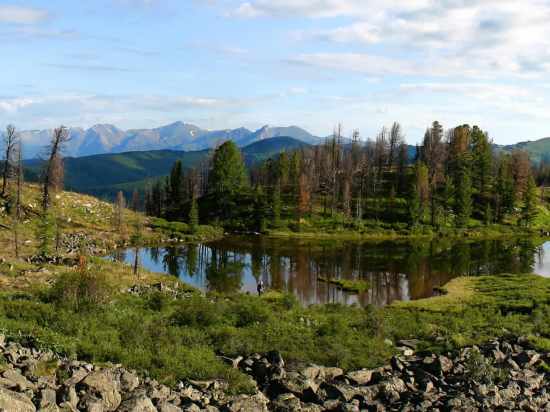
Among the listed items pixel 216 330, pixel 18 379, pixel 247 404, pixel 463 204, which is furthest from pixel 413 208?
pixel 18 379

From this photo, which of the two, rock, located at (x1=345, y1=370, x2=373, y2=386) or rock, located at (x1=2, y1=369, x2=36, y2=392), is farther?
rock, located at (x1=345, y1=370, x2=373, y2=386)

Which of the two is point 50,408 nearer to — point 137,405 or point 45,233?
point 137,405

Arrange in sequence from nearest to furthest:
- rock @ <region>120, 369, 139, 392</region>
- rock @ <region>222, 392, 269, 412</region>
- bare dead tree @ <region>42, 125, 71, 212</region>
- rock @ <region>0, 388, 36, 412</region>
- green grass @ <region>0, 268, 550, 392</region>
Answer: rock @ <region>0, 388, 36, 412</region> → rock @ <region>120, 369, 139, 392</region> → rock @ <region>222, 392, 269, 412</region> → green grass @ <region>0, 268, 550, 392</region> → bare dead tree @ <region>42, 125, 71, 212</region>

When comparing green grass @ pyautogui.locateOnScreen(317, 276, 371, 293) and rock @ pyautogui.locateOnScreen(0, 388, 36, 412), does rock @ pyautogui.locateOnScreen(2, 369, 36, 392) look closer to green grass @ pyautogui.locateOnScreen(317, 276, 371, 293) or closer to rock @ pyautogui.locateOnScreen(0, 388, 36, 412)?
rock @ pyautogui.locateOnScreen(0, 388, 36, 412)

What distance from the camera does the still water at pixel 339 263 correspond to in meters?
42.5

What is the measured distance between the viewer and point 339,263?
178 ft

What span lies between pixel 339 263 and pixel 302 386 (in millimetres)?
40332

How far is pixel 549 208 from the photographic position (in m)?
102

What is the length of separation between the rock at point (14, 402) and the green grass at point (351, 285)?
34.0 meters

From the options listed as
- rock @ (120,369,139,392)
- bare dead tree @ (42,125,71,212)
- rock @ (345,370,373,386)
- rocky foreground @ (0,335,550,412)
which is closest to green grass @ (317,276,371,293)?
rocky foreground @ (0,335,550,412)

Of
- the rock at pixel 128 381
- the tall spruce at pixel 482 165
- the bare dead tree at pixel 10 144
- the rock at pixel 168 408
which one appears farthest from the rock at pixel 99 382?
the tall spruce at pixel 482 165

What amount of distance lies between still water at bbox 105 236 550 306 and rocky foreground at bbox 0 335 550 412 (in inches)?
751

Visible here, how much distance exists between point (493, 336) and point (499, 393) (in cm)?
749

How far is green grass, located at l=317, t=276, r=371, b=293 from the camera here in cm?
4171
